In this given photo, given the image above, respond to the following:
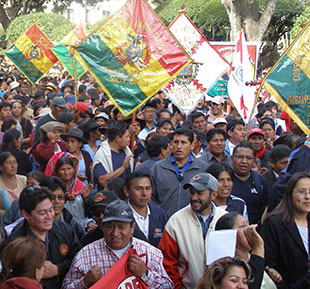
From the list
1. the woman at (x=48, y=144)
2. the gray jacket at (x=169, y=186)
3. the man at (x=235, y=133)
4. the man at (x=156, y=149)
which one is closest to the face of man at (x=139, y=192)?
the gray jacket at (x=169, y=186)

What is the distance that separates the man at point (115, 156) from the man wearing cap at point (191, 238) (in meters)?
2.26

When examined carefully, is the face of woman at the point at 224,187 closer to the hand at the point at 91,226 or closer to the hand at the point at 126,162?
the hand at the point at 91,226

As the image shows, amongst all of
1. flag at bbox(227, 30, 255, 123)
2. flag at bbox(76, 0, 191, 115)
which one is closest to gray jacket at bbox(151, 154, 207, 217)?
flag at bbox(76, 0, 191, 115)

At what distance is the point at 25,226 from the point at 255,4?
78.9 feet

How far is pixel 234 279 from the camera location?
341 centimetres

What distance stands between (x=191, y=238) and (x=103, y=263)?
721 millimetres

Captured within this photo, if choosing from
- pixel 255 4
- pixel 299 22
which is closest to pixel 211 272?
pixel 299 22

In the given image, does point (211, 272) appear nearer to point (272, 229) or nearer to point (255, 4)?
point (272, 229)

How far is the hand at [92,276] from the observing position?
12.7 ft

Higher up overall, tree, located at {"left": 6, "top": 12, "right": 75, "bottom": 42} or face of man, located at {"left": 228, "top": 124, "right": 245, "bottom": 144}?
tree, located at {"left": 6, "top": 12, "right": 75, "bottom": 42}

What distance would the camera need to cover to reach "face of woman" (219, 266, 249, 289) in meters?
3.39

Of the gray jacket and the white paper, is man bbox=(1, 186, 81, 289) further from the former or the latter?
the gray jacket

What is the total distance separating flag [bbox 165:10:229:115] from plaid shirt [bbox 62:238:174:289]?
6.22m

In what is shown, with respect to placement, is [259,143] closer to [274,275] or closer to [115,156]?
[115,156]
